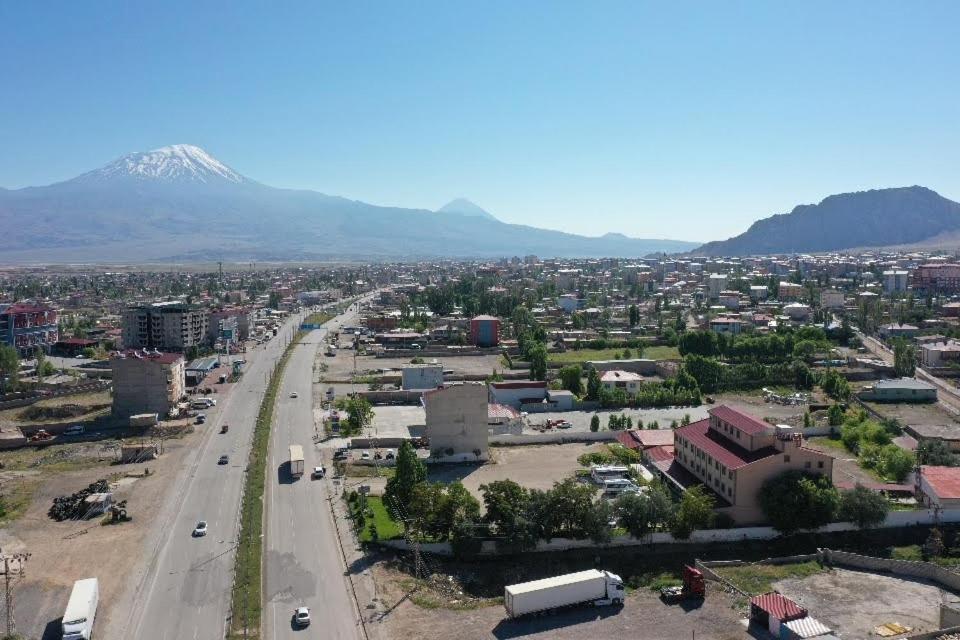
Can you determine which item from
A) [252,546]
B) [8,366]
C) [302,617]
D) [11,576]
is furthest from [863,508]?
[8,366]

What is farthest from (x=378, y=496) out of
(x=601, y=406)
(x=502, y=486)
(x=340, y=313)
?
(x=340, y=313)

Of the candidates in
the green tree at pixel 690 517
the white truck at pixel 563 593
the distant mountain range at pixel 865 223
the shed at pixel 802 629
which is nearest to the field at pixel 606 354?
the green tree at pixel 690 517

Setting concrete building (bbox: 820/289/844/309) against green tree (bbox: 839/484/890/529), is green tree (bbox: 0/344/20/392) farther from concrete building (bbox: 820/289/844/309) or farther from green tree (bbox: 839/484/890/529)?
concrete building (bbox: 820/289/844/309)

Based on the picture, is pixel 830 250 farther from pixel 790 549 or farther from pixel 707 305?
pixel 790 549

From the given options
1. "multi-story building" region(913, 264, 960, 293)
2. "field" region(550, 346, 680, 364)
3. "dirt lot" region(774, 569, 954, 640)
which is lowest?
"dirt lot" region(774, 569, 954, 640)

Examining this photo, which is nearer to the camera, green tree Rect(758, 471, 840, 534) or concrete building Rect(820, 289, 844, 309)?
green tree Rect(758, 471, 840, 534)

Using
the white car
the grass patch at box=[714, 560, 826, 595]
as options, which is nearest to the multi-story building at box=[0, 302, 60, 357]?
the white car

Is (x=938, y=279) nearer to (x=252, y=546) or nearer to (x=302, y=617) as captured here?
(x=252, y=546)
